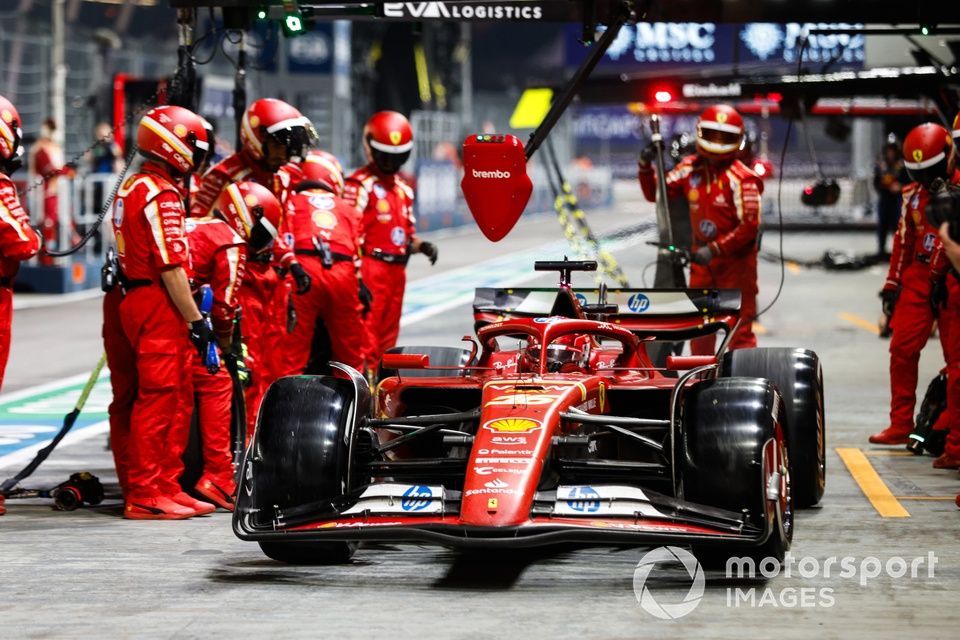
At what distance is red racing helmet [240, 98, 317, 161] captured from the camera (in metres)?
9.78

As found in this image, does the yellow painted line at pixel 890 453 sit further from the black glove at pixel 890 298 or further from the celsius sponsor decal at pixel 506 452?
the celsius sponsor decal at pixel 506 452

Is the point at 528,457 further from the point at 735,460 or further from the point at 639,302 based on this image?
the point at 639,302

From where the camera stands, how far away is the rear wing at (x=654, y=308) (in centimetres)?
976

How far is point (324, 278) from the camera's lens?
11016 mm

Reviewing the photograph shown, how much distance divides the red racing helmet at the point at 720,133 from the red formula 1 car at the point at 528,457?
14.6ft

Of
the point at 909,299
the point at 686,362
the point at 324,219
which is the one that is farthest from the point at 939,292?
the point at 324,219

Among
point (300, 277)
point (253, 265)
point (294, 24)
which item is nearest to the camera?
point (253, 265)

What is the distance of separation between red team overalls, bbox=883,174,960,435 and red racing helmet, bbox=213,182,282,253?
13.7 ft

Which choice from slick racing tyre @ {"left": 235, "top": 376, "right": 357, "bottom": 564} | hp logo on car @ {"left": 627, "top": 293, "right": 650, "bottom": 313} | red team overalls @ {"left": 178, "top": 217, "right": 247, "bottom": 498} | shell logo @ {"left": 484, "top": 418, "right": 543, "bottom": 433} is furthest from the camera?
hp logo on car @ {"left": 627, "top": 293, "right": 650, "bottom": 313}

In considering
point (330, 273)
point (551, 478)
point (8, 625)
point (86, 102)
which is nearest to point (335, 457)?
point (551, 478)

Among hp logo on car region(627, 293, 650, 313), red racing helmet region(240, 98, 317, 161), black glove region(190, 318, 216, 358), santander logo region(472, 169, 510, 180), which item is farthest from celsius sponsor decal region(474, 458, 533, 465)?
red racing helmet region(240, 98, 317, 161)

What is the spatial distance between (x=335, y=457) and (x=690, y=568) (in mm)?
1600

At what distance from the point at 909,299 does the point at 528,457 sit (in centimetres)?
496

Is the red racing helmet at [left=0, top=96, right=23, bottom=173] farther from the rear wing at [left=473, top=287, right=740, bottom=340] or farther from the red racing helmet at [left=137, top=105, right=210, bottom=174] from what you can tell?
the rear wing at [left=473, top=287, right=740, bottom=340]
